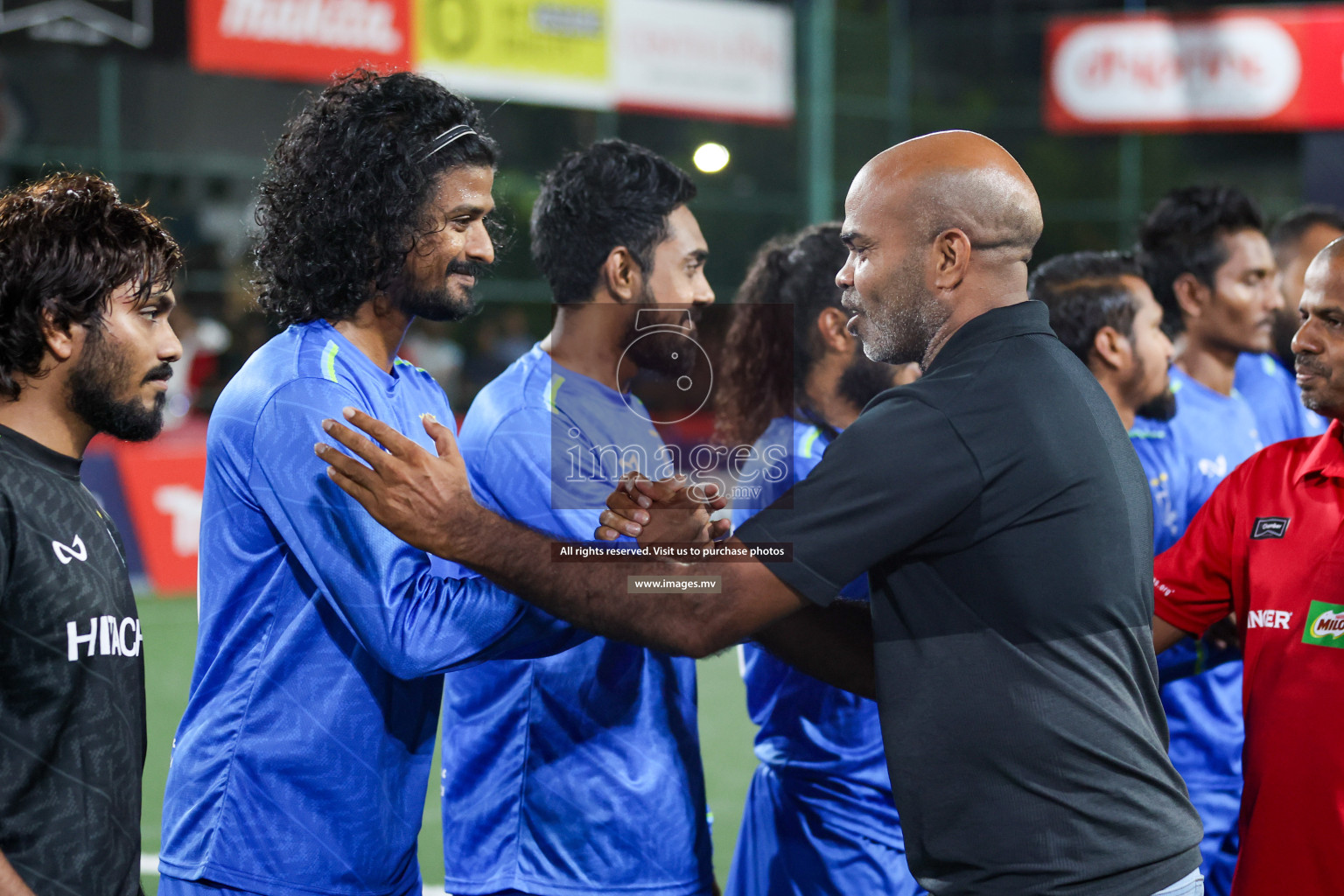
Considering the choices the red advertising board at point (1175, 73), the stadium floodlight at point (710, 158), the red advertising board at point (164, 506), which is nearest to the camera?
the stadium floodlight at point (710, 158)

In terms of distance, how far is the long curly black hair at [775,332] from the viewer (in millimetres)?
2812

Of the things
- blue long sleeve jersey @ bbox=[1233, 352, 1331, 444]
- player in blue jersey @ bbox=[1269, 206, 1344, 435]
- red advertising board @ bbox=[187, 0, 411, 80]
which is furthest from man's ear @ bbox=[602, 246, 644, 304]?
red advertising board @ bbox=[187, 0, 411, 80]

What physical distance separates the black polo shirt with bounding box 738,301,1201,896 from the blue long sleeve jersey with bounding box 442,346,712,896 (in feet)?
2.31

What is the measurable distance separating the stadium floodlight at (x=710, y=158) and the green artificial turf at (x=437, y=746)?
223 centimetres

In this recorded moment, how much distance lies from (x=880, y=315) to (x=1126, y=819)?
3.19ft

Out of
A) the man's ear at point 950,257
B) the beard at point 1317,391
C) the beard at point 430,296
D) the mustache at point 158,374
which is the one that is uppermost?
the man's ear at point 950,257

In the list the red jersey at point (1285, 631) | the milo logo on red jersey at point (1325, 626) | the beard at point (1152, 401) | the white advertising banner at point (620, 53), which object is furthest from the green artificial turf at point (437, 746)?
the white advertising banner at point (620, 53)

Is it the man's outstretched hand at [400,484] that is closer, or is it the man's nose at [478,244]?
the man's outstretched hand at [400,484]

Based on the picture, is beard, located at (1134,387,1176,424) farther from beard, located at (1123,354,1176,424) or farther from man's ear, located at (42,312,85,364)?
man's ear, located at (42,312,85,364)

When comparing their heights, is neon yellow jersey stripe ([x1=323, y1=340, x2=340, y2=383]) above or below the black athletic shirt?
above

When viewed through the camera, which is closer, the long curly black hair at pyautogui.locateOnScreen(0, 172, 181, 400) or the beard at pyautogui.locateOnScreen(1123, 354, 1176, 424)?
the long curly black hair at pyautogui.locateOnScreen(0, 172, 181, 400)

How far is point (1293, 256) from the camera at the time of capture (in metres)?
5.97

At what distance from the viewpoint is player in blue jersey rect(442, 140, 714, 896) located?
9.00ft

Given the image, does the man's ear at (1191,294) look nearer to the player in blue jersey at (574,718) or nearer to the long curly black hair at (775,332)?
the long curly black hair at (775,332)
